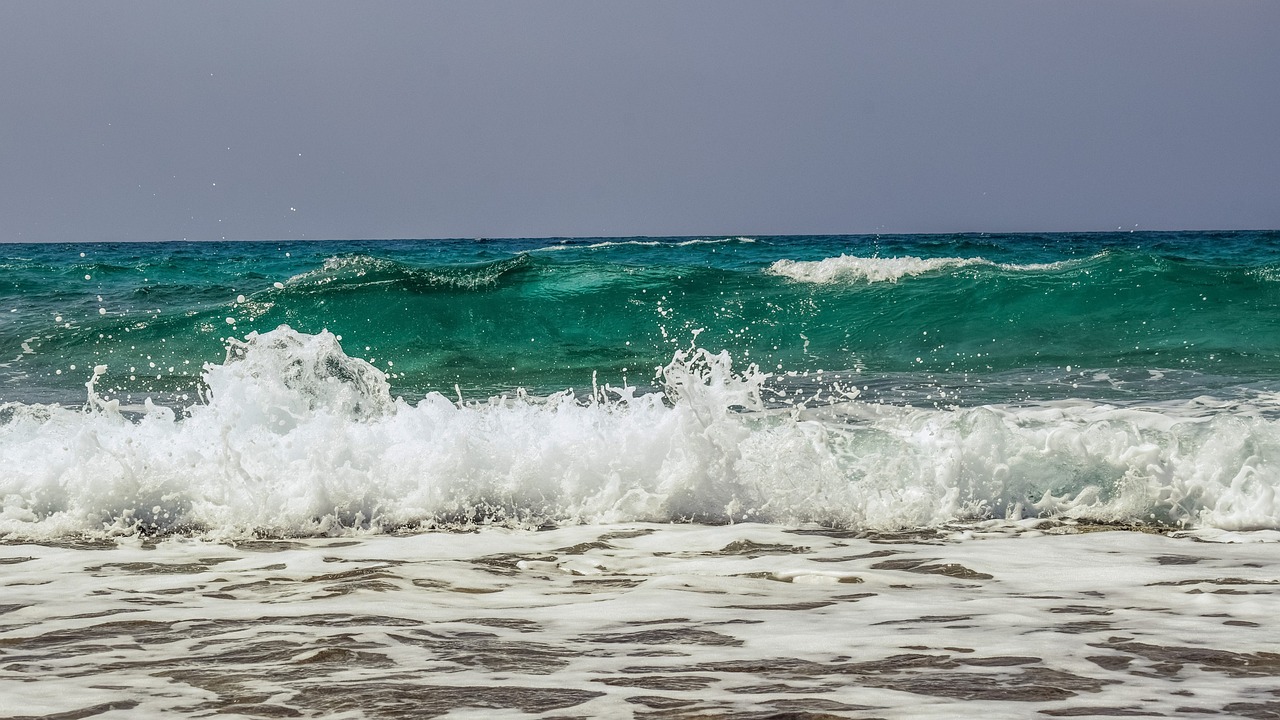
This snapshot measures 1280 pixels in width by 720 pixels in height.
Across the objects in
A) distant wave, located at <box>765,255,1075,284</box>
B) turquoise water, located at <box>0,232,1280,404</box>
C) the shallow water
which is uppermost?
distant wave, located at <box>765,255,1075,284</box>

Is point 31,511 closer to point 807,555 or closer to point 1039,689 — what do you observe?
point 807,555

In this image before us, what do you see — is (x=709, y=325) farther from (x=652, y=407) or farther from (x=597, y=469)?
(x=597, y=469)

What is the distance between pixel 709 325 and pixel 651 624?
33.1 ft

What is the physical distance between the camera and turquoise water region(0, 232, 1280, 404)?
10.0 m

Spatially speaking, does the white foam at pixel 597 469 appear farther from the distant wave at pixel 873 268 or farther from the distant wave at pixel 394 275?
the distant wave at pixel 873 268

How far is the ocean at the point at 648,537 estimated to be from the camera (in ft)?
9.38

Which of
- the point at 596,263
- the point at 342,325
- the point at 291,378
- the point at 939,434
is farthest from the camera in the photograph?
the point at 596,263

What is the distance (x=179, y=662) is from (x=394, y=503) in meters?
2.42

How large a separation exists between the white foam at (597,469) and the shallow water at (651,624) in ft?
1.02

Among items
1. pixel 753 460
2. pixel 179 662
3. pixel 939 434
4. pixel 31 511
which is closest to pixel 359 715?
pixel 179 662

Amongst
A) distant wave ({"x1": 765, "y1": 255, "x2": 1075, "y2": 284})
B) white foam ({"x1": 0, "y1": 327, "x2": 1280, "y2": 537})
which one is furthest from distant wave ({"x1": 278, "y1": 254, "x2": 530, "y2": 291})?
white foam ({"x1": 0, "y1": 327, "x2": 1280, "y2": 537})

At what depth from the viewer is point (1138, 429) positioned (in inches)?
242

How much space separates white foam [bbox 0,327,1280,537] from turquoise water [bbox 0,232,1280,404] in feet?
8.03

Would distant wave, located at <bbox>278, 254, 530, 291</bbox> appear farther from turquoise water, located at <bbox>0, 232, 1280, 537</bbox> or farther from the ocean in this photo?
the ocean
